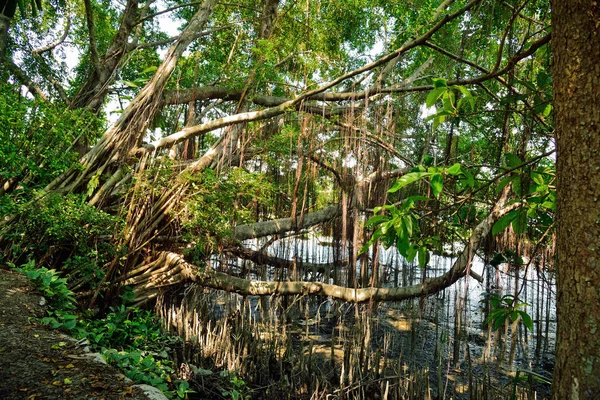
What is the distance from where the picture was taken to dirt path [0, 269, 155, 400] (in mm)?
1725

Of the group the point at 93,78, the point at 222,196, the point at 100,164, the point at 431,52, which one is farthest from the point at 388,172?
the point at 93,78

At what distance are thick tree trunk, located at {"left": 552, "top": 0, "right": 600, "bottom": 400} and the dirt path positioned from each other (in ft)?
6.00

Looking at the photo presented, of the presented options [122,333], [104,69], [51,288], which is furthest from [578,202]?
[104,69]

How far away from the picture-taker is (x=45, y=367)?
191cm

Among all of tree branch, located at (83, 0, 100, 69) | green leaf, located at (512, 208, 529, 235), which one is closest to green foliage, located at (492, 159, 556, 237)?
green leaf, located at (512, 208, 529, 235)

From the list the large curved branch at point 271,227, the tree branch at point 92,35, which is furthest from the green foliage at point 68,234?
the tree branch at point 92,35

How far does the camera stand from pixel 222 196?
12.9ft

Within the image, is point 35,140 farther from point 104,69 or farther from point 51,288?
point 104,69

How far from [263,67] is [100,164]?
2391mm

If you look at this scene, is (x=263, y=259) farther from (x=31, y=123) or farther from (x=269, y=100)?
(x=31, y=123)

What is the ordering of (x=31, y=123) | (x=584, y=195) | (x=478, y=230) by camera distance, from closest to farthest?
(x=584, y=195), (x=478, y=230), (x=31, y=123)

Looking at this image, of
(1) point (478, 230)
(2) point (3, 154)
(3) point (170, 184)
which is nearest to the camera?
(1) point (478, 230)

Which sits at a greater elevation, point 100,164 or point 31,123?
point 31,123

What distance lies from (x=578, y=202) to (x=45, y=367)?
7.74ft
